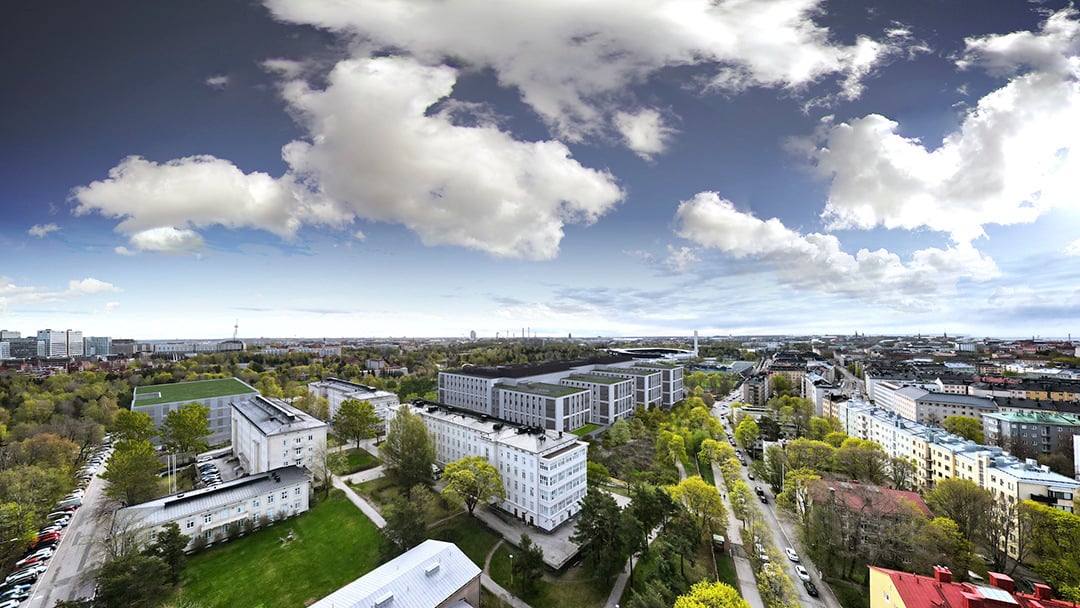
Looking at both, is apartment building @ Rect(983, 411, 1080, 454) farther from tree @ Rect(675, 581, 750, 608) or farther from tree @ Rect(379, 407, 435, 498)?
tree @ Rect(379, 407, 435, 498)

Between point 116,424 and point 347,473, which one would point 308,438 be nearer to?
point 347,473

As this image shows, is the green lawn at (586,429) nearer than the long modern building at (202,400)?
No

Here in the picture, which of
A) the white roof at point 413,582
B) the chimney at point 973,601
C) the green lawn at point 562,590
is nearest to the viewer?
the chimney at point 973,601

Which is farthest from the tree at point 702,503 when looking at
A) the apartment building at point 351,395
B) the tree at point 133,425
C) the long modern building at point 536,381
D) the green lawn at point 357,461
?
the tree at point 133,425

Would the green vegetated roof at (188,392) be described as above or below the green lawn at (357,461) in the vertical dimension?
above

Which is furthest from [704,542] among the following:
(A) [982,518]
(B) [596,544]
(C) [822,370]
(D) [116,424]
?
(C) [822,370]

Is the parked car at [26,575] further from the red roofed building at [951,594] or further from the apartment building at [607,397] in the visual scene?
the apartment building at [607,397]

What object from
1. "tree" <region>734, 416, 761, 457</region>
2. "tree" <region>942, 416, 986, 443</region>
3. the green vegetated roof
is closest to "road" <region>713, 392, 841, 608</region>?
"tree" <region>734, 416, 761, 457</region>
